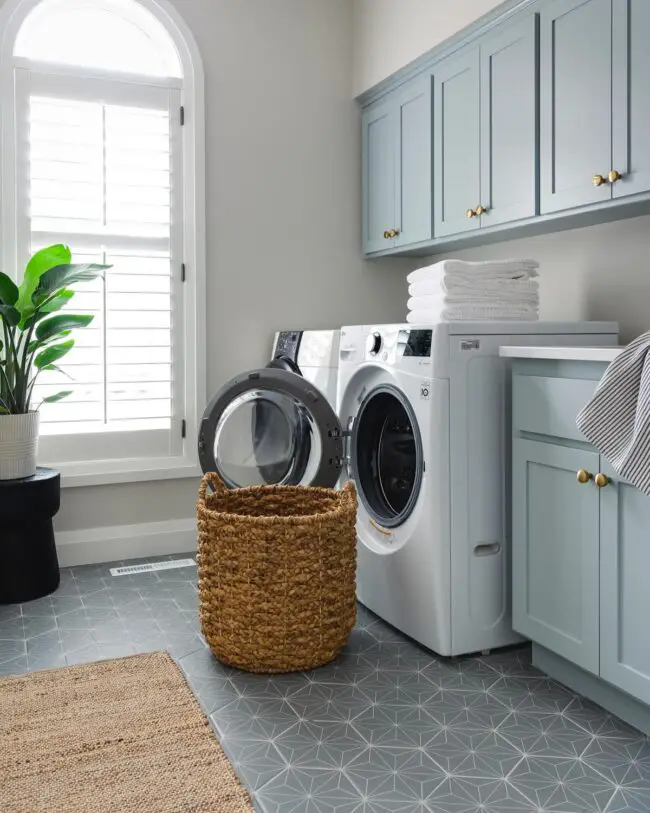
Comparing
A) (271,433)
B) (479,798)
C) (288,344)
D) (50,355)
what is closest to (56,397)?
(50,355)

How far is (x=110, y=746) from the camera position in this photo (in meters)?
1.81

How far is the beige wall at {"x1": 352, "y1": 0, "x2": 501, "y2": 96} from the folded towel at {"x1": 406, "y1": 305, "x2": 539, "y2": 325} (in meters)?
1.04

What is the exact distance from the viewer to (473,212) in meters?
2.86

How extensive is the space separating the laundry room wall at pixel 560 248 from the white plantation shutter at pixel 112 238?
0.94 m

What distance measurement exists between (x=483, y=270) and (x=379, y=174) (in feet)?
4.25

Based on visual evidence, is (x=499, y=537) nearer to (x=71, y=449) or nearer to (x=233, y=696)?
(x=233, y=696)

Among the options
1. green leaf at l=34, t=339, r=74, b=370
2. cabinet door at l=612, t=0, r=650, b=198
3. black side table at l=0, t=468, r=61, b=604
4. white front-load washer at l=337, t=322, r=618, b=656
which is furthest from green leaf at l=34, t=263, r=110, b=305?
cabinet door at l=612, t=0, r=650, b=198

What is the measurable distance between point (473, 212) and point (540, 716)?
1718 mm

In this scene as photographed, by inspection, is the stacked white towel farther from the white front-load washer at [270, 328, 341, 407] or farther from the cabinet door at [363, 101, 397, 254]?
the cabinet door at [363, 101, 397, 254]

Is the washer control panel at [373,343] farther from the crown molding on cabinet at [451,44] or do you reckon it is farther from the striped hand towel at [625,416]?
the crown molding on cabinet at [451,44]

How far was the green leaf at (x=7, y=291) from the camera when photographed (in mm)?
2785

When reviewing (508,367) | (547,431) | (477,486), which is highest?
(508,367)

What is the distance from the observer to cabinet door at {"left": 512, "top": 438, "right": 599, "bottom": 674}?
1.96 m

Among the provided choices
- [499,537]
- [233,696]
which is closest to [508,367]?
[499,537]
